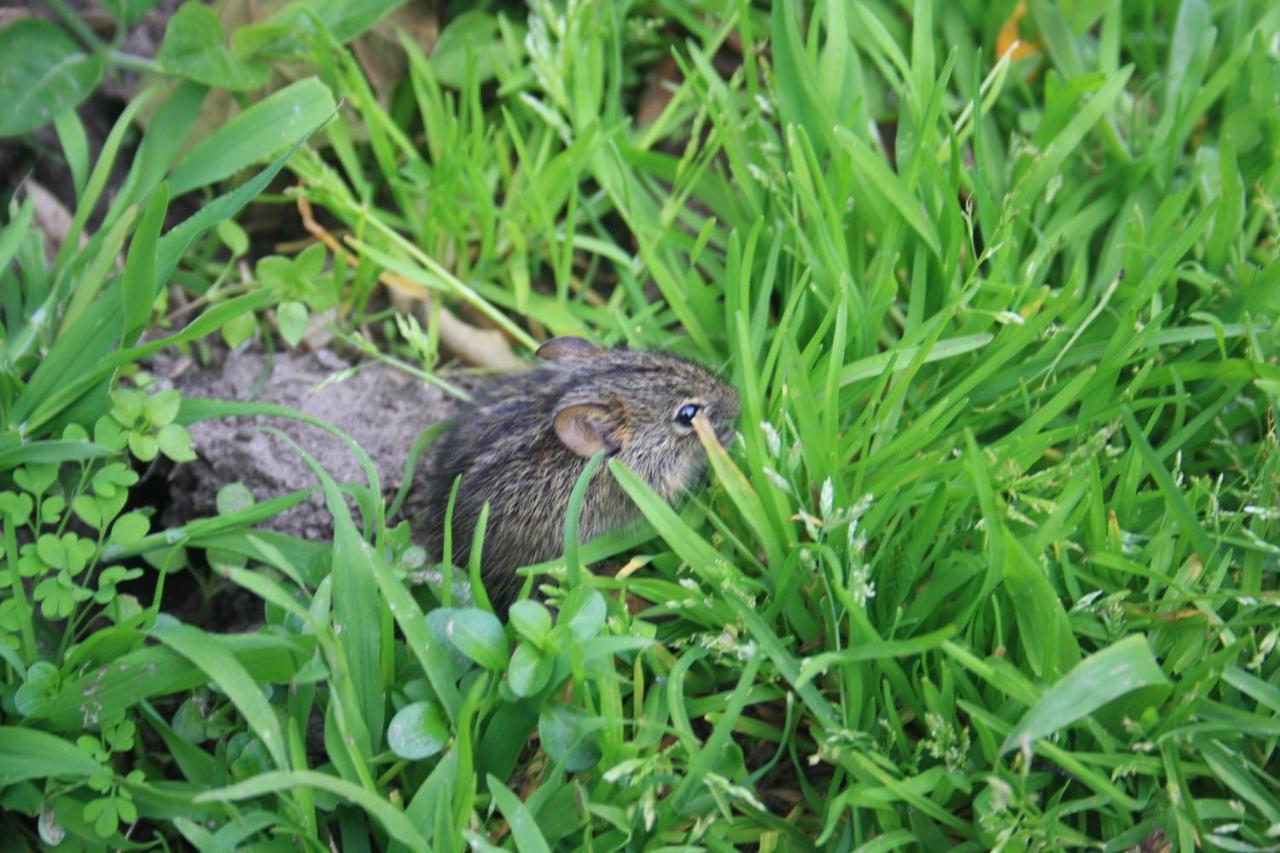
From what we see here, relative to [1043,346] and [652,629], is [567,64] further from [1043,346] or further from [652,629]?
[652,629]

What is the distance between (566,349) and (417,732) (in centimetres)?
158

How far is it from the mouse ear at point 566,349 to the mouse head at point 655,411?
0.07 m

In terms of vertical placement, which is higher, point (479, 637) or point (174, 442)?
point (174, 442)

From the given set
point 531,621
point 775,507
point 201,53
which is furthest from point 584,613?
point 201,53

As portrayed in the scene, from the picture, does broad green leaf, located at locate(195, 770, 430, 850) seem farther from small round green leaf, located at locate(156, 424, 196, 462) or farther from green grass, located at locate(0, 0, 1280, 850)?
small round green leaf, located at locate(156, 424, 196, 462)

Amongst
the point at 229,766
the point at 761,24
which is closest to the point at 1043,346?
the point at 761,24

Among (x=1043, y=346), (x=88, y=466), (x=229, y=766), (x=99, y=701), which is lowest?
(x=229, y=766)

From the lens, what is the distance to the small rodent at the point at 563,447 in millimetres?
4012

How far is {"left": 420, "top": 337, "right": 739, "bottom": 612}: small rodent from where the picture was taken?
401 cm

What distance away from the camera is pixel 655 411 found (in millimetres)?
4129

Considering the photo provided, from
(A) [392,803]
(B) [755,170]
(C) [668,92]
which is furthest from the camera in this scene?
(C) [668,92]

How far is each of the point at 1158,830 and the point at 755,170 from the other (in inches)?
98.4

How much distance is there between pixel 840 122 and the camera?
14.1 feet

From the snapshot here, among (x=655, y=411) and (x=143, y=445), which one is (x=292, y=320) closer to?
(x=143, y=445)
